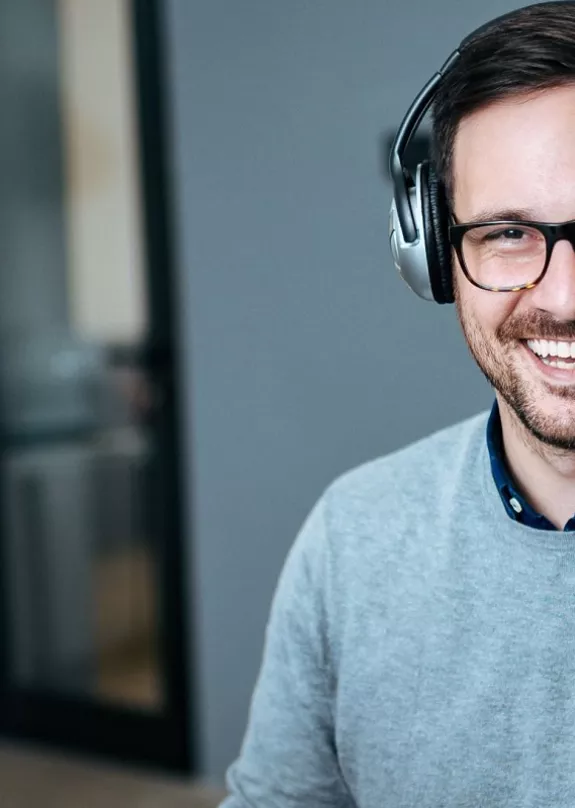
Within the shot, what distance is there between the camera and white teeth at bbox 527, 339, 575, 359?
0.88 meters

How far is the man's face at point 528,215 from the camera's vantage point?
85 cm

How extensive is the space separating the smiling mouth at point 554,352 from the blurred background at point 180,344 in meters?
0.93

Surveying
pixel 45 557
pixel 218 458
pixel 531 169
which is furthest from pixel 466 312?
pixel 45 557

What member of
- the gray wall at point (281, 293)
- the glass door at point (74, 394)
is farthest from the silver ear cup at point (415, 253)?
the glass door at point (74, 394)

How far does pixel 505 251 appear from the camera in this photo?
90cm

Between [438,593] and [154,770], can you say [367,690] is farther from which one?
[154,770]

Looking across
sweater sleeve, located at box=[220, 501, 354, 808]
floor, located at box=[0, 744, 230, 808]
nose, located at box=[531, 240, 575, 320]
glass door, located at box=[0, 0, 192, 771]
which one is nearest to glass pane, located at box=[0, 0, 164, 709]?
glass door, located at box=[0, 0, 192, 771]

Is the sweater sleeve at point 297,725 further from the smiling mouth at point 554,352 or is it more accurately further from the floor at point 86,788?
the floor at point 86,788

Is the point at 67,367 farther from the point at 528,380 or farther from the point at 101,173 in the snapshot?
the point at 528,380

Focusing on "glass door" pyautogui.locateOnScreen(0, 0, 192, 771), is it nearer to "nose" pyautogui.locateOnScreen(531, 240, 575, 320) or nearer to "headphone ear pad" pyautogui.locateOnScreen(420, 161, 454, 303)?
"headphone ear pad" pyautogui.locateOnScreen(420, 161, 454, 303)

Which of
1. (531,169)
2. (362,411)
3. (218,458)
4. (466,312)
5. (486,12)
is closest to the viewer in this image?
(531,169)

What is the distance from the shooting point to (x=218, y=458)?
222 cm

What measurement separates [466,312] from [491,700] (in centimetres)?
36

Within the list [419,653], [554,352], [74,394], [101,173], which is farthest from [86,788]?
[554,352]
